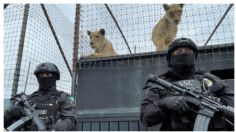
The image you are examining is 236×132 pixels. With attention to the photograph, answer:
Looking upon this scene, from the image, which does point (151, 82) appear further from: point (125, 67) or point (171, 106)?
point (125, 67)

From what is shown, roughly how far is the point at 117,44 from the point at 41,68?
2537 millimetres

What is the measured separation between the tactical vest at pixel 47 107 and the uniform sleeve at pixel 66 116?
0.05m

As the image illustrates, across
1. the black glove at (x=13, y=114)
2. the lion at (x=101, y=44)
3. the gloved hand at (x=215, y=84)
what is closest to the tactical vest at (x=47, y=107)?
the black glove at (x=13, y=114)

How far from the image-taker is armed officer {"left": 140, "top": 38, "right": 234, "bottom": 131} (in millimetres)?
2357

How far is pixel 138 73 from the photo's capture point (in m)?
5.39

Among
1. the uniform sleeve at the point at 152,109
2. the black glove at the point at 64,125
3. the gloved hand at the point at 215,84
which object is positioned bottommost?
the black glove at the point at 64,125

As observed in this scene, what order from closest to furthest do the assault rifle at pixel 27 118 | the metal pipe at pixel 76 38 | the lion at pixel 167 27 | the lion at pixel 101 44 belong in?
1. the assault rifle at pixel 27 118
2. the metal pipe at pixel 76 38
3. the lion at pixel 167 27
4. the lion at pixel 101 44

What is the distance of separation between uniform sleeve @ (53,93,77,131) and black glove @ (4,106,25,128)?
331mm

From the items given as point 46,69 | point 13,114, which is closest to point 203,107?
point 46,69

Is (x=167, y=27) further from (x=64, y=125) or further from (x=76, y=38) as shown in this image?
(x=64, y=125)

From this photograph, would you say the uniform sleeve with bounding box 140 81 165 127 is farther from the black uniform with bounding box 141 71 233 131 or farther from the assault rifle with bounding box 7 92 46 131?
the assault rifle with bounding box 7 92 46 131

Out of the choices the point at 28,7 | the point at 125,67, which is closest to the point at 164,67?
the point at 125,67

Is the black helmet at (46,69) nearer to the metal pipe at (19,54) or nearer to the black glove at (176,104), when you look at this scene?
the metal pipe at (19,54)

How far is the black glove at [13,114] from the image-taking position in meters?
2.96
